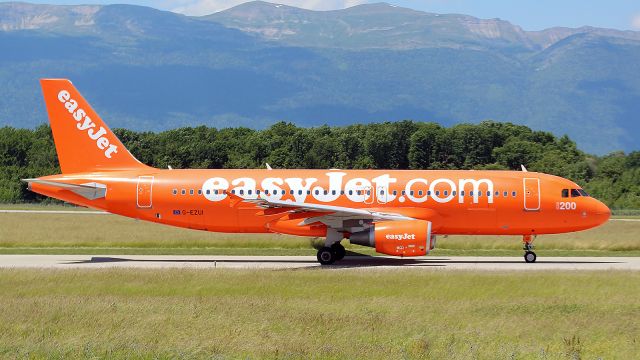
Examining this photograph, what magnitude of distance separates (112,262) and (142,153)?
196 ft

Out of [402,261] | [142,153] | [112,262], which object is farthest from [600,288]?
[142,153]

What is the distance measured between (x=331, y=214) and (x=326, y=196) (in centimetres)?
258

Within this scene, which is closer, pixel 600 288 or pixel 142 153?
pixel 600 288

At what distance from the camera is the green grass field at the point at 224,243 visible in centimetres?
4219

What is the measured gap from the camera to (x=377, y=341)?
64.5 feet

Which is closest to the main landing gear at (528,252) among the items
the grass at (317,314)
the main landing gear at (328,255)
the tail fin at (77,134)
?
the grass at (317,314)

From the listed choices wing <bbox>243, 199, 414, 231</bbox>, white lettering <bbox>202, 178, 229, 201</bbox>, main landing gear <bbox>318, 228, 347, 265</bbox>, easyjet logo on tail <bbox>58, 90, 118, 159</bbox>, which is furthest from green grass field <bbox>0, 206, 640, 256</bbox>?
wing <bbox>243, 199, 414, 231</bbox>

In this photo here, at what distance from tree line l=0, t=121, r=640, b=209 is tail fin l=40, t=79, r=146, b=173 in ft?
143

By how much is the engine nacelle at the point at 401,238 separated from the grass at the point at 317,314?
195 centimetres

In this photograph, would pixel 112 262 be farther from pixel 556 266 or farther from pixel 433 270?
pixel 556 266

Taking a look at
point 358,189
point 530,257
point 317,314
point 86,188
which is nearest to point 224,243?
point 86,188

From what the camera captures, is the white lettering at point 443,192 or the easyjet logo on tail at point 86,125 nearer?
the white lettering at point 443,192

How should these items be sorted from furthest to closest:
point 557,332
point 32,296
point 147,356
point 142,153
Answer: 1. point 142,153
2. point 32,296
3. point 557,332
4. point 147,356

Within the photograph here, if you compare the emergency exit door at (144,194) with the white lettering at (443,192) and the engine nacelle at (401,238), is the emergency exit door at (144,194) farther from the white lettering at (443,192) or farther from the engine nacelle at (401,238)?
the white lettering at (443,192)
